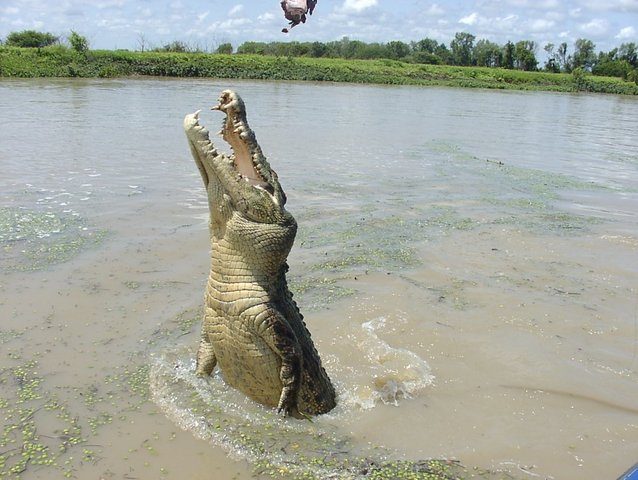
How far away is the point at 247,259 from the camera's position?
3641 mm

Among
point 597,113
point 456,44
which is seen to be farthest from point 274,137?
point 456,44

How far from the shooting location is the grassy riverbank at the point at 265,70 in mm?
40166

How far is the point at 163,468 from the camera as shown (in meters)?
3.47

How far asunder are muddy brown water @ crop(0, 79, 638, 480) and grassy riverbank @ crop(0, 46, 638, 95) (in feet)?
100

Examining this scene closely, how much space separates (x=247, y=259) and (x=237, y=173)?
0.50m

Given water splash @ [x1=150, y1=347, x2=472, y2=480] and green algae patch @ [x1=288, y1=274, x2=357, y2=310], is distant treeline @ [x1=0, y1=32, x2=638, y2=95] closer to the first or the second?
green algae patch @ [x1=288, y1=274, x2=357, y2=310]

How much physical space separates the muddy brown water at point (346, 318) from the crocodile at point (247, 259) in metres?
0.41

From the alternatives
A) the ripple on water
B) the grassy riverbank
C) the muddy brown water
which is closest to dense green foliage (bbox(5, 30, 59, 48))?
the grassy riverbank

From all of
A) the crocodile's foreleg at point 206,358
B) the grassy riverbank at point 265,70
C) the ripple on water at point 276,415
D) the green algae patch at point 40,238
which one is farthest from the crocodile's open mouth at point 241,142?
the grassy riverbank at point 265,70

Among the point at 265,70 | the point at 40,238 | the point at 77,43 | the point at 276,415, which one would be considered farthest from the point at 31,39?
the point at 276,415

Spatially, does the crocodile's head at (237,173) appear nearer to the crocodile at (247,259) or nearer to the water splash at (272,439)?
the crocodile at (247,259)

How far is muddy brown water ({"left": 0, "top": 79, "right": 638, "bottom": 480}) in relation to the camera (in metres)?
3.80

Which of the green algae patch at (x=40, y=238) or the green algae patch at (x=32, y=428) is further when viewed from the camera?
the green algae patch at (x=40, y=238)

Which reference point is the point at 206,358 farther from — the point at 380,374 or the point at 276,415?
the point at 380,374
